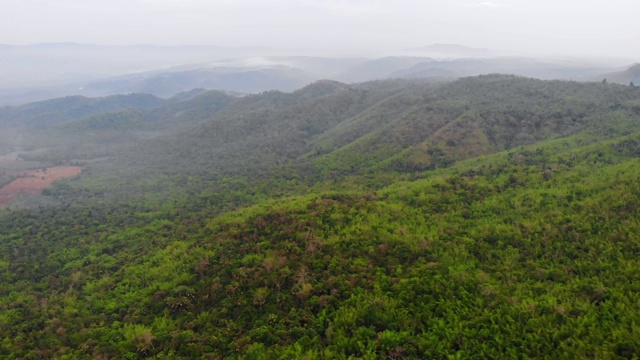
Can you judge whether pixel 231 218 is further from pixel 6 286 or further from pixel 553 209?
pixel 553 209

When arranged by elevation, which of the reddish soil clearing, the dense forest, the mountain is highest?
the mountain

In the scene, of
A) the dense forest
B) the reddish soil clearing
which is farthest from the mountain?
the reddish soil clearing

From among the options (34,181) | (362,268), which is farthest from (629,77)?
(34,181)

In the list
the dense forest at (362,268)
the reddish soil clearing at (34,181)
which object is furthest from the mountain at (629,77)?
the reddish soil clearing at (34,181)

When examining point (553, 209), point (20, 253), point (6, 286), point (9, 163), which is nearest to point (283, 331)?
point (553, 209)

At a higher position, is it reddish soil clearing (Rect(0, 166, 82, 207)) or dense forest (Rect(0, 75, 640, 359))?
dense forest (Rect(0, 75, 640, 359))

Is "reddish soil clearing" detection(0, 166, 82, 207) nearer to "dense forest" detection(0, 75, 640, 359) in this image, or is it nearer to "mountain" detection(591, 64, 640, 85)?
"dense forest" detection(0, 75, 640, 359)

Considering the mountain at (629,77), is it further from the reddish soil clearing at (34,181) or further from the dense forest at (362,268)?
the reddish soil clearing at (34,181)

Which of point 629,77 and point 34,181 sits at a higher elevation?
point 629,77

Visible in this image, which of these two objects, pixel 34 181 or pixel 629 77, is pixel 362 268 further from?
pixel 629 77
